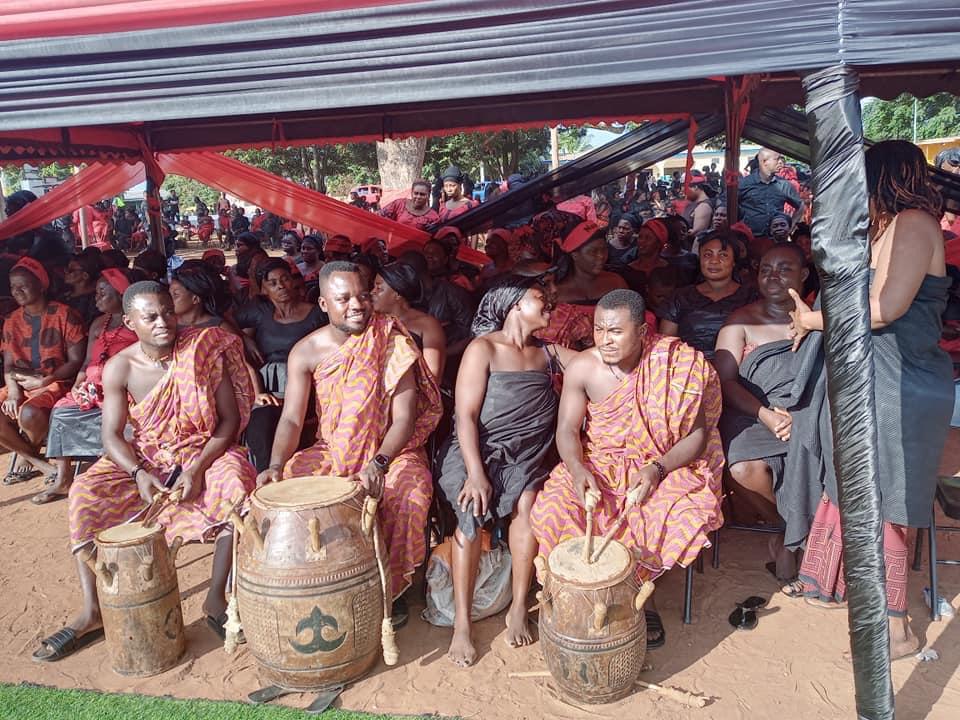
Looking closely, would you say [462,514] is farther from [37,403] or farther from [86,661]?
[37,403]

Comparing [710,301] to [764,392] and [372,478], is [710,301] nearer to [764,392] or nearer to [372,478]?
[764,392]

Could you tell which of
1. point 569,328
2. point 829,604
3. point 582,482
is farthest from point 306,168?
point 829,604

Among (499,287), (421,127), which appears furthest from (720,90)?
(499,287)

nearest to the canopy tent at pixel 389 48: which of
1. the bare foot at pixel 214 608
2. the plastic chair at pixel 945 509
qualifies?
the plastic chair at pixel 945 509

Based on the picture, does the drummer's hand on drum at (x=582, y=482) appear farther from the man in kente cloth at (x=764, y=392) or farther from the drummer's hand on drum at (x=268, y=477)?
the drummer's hand on drum at (x=268, y=477)

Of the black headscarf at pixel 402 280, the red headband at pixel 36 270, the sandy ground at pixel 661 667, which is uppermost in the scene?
the red headband at pixel 36 270

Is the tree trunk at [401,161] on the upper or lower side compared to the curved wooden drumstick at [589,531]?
upper

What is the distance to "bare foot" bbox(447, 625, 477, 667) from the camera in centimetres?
300

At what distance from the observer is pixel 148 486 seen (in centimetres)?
333

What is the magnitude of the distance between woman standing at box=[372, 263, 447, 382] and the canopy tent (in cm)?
170

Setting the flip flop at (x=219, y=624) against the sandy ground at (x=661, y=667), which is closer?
the sandy ground at (x=661, y=667)

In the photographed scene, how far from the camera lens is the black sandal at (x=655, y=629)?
308 cm

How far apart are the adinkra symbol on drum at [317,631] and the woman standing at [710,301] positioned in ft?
8.20

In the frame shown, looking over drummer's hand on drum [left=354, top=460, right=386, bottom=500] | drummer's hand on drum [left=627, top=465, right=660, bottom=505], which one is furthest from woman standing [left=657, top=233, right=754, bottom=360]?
drummer's hand on drum [left=354, top=460, right=386, bottom=500]
